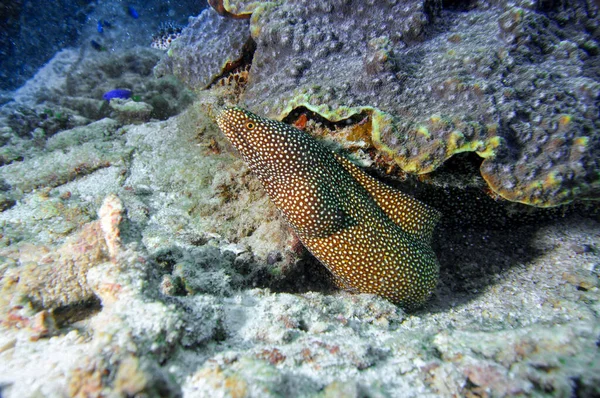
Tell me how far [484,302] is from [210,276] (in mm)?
3550

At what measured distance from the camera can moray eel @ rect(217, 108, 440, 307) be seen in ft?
11.6

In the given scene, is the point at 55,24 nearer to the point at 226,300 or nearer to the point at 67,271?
the point at 67,271

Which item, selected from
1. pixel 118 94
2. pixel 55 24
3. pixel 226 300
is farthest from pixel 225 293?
pixel 55 24

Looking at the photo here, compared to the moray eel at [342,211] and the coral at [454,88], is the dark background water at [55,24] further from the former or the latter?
the moray eel at [342,211]

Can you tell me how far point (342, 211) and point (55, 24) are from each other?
22.1 meters

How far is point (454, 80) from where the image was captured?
3566mm

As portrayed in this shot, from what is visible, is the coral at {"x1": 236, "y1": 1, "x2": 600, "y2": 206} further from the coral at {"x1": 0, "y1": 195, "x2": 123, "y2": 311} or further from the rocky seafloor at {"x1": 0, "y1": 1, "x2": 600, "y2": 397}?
the coral at {"x1": 0, "y1": 195, "x2": 123, "y2": 311}

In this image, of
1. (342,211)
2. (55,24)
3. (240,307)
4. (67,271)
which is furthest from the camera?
(55,24)

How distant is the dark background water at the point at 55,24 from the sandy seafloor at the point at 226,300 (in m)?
15.4

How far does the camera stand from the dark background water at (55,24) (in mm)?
14867

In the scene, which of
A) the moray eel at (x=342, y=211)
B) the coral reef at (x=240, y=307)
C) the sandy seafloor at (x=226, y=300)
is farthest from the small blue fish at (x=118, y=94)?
the moray eel at (x=342, y=211)

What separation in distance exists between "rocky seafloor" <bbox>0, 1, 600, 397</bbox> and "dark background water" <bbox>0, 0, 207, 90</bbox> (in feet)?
43.4

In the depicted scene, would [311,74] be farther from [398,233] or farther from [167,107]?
[167,107]

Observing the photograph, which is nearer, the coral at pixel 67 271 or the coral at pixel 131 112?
the coral at pixel 67 271
